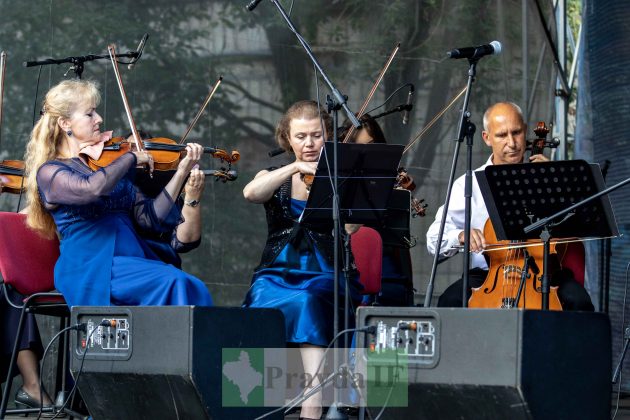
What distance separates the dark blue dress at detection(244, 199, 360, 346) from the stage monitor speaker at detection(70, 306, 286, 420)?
0.47 metres

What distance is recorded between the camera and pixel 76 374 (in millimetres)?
3037

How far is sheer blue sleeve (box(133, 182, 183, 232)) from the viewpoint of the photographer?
382 centimetres

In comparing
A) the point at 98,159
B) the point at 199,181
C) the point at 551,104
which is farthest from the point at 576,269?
the point at 551,104

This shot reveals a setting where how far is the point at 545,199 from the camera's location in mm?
3471

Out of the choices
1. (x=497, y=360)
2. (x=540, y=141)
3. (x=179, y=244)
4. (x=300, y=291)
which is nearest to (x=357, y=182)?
(x=300, y=291)

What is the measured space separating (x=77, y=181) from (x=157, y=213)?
14.3 inches

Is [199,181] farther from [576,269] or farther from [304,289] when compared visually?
[576,269]

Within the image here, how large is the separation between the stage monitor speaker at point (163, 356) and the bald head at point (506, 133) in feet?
5.27

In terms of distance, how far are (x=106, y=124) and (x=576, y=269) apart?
247 cm

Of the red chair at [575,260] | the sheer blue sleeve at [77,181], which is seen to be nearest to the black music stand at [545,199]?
the red chair at [575,260]

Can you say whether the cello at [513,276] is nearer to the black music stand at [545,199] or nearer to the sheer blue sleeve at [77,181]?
the black music stand at [545,199]

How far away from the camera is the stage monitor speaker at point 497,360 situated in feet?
7.86

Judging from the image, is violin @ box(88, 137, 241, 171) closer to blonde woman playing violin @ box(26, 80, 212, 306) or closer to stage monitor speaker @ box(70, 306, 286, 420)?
blonde woman playing violin @ box(26, 80, 212, 306)

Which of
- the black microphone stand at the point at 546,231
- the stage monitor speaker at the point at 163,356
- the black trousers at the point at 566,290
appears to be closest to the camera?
the stage monitor speaker at the point at 163,356
